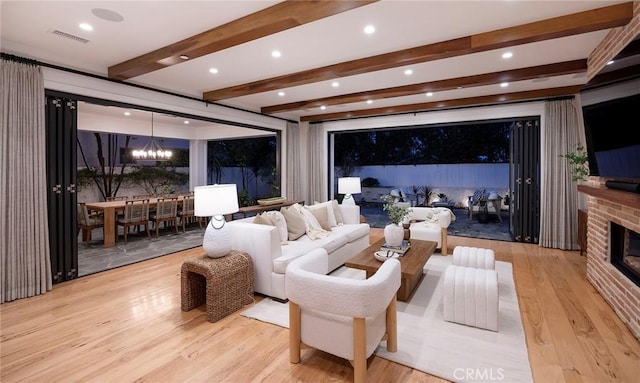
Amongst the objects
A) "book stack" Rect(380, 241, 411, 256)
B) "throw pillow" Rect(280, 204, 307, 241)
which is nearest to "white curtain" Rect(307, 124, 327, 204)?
"throw pillow" Rect(280, 204, 307, 241)

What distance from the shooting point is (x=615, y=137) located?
2.58 metres

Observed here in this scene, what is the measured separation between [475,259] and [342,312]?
2.05 m

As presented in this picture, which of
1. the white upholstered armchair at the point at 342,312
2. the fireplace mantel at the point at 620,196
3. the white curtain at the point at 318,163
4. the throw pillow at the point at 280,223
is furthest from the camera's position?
the white curtain at the point at 318,163

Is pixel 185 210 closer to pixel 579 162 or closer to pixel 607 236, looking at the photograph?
pixel 607 236

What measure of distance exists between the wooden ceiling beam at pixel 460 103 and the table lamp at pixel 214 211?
4.47m

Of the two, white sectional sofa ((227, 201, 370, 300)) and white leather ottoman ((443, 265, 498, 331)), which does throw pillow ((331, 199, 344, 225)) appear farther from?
white leather ottoman ((443, 265, 498, 331))

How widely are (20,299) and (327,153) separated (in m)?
6.04

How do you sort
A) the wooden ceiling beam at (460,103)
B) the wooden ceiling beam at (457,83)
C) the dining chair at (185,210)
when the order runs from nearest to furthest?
the wooden ceiling beam at (457,83)
the wooden ceiling beam at (460,103)
the dining chair at (185,210)

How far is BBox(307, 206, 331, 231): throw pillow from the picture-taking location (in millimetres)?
4633

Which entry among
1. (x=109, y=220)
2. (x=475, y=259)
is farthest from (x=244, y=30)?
(x=109, y=220)

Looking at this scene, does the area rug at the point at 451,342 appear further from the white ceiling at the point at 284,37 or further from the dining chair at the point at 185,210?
the dining chair at the point at 185,210

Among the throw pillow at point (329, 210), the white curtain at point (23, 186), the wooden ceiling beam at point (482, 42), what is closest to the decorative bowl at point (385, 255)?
the throw pillow at point (329, 210)

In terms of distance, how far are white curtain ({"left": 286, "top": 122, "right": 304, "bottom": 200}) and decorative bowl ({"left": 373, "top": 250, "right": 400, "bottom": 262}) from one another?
438 cm

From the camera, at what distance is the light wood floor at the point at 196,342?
206cm
